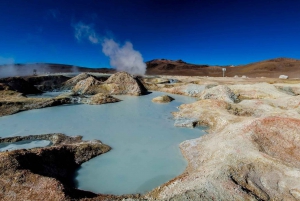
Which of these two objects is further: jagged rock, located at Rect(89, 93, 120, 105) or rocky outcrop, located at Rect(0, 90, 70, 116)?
jagged rock, located at Rect(89, 93, 120, 105)

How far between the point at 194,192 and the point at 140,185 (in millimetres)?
2041

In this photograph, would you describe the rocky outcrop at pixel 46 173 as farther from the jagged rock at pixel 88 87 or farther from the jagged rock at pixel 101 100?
the jagged rock at pixel 88 87

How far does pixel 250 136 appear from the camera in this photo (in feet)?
28.6

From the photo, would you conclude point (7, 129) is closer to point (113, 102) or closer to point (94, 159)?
point (94, 159)

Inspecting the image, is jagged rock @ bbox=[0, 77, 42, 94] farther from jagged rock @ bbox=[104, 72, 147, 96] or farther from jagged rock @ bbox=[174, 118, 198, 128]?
A: jagged rock @ bbox=[174, 118, 198, 128]

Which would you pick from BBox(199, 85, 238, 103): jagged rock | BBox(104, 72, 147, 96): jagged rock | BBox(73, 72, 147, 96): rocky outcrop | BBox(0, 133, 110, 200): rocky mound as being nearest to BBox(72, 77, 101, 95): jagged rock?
BBox(73, 72, 147, 96): rocky outcrop

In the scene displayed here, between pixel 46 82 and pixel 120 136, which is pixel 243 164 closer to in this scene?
pixel 120 136

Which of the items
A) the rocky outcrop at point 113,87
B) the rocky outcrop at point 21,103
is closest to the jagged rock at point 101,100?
the rocky outcrop at point 21,103

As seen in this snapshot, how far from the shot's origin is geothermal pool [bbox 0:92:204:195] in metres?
7.04

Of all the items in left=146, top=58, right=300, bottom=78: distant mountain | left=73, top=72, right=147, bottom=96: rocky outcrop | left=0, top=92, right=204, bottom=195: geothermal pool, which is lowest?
left=0, top=92, right=204, bottom=195: geothermal pool

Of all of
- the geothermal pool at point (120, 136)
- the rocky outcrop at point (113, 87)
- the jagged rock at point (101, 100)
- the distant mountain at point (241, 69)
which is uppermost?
the distant mountain at point (241, 69)

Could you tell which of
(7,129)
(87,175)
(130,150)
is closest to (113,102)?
(7,129)

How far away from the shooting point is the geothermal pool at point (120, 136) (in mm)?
7041

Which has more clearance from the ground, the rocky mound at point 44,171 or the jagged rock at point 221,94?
the jagged rock at point 221,94
